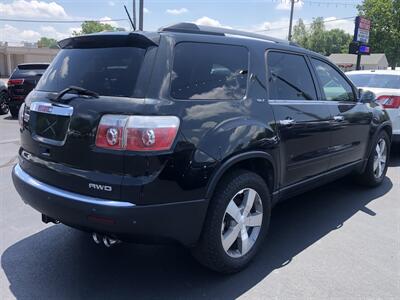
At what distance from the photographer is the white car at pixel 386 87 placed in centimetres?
712

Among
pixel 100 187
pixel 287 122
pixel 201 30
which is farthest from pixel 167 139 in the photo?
pixel 287 122

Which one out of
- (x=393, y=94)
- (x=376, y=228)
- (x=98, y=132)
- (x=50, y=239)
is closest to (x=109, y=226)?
(x=98, y=132)

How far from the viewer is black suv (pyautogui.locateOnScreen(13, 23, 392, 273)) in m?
2.63

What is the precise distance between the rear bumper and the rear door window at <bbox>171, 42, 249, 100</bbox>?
31.0 inches

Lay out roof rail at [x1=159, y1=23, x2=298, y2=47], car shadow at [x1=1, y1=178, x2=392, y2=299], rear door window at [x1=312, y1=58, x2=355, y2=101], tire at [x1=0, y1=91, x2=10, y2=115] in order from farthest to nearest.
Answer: tire at [x1=0, y1=91, x2=10, y2=115], rear door window at [x1=312, y1=58, x2=355, y2=101], roof rail at [x1=159, y1=23, x2=298, y2=47], car shadow at [x1=1, y1=178, x2=392, y2=299]

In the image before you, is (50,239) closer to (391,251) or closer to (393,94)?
(391,251)

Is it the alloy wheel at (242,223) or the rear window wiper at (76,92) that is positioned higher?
the rear window wiper at (76,92)

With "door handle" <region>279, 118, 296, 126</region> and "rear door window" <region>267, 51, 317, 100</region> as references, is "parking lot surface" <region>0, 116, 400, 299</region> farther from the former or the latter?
"rear door window" <region>267, 51, 317, 100</region>

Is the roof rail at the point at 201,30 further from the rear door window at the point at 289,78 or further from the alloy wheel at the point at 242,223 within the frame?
the alloy wheel at the point at 242,223

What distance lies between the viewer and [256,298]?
9.71ft

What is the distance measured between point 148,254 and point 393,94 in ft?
18.1

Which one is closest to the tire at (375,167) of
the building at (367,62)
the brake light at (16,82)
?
the brake light at (16,82)

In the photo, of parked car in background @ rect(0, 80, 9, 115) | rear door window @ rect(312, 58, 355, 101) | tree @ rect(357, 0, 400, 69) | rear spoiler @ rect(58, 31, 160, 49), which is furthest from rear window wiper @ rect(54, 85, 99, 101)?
tree @ rect(357, 0, 400, 69)

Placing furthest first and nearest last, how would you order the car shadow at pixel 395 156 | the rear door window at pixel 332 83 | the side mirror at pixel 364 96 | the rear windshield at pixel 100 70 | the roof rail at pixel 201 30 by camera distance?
1. the car shadow at pixel 395 156
2. the side mirror at pixel 364 96
3. the rear door window at pixel 332 83
4. the roof rail at pixel 201 30
5. the rear windshield at pixel 100 70
